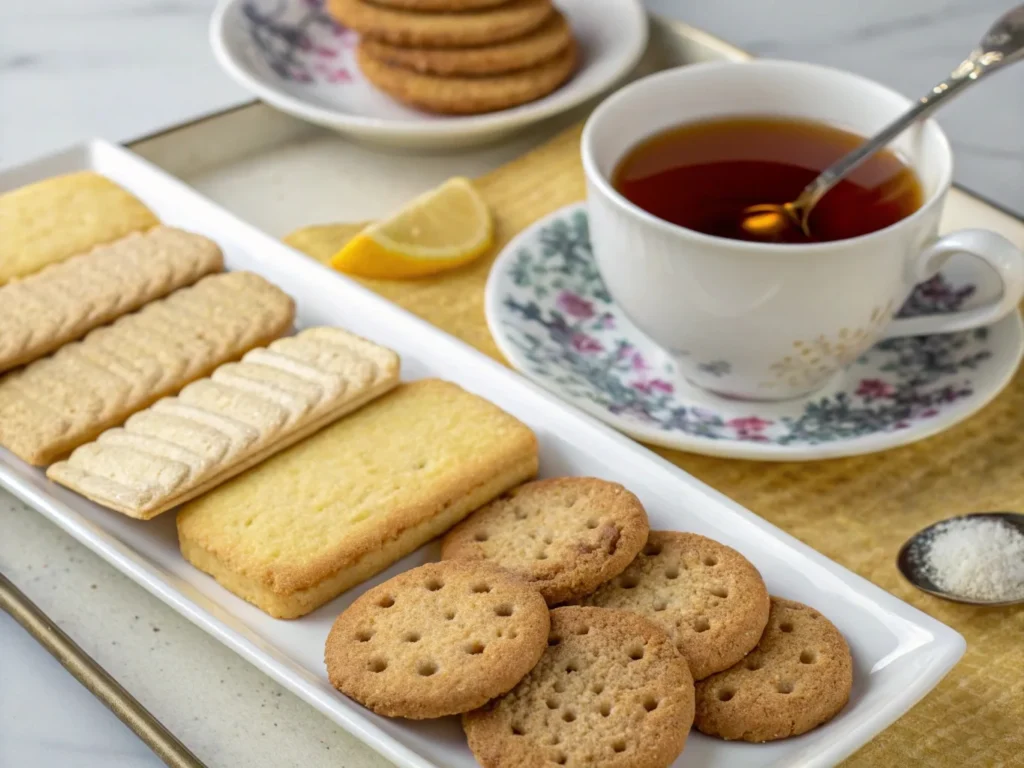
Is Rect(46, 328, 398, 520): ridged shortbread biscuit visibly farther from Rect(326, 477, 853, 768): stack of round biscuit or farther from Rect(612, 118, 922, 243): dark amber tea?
Rect(612, 118, 922, 243): dark amber tea

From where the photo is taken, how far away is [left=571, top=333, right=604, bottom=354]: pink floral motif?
1.42 m

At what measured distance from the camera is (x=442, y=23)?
1.71 metres

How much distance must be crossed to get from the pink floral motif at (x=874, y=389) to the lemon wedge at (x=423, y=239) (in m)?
0.50

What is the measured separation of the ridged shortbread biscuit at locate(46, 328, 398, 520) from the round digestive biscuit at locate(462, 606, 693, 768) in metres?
0.35

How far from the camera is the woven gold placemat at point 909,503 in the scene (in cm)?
99

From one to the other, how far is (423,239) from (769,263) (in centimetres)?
52

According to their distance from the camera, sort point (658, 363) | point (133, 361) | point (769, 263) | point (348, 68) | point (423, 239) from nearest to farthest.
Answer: point (769, 263), point (133, 361), point (658, 363), point (423, 239), point (348, 68)

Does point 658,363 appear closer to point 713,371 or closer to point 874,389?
point 713,371

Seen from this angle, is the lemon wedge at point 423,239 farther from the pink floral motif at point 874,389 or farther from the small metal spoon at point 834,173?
the pink floral motif at point 874,389

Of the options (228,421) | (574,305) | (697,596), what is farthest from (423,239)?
(697,596)

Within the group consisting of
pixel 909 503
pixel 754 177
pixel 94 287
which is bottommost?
pixel 909 503

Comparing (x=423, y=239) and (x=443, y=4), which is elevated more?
(x=443, y=4)

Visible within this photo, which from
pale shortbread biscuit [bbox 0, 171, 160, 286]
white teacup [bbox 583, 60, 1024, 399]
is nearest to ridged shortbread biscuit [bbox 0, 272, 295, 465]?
pale shortbread biscuit [bbox 0, 171, 160, 286]

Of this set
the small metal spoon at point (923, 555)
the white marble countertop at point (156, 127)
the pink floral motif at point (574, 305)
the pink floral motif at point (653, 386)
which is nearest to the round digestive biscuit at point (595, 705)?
the white marble countertop at point (156, 127)
